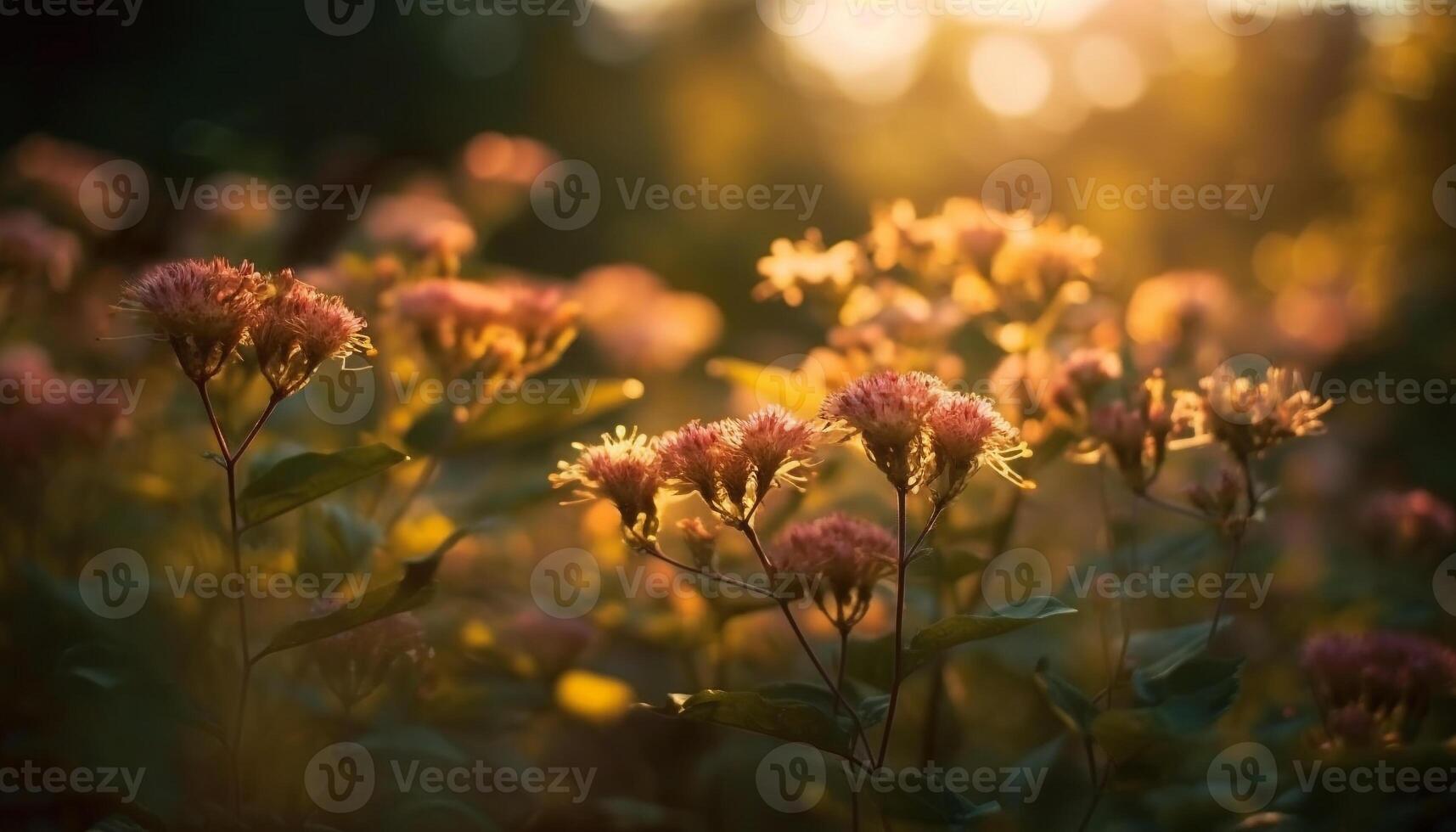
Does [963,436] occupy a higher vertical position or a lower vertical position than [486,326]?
lower

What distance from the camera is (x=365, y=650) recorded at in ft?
4.74

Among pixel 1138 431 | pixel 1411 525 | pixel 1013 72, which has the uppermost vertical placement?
pixel 1013 72

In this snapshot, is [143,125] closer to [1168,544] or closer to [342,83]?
[342,83]

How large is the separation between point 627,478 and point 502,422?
58 cm

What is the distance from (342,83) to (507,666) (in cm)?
711

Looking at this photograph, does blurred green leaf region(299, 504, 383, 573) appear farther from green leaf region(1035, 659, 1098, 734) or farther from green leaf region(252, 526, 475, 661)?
green leaf region(1035, 659, 1098, 734)

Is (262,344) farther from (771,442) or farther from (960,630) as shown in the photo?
(960,630)

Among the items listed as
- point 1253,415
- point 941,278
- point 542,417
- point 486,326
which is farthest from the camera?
point 941,278

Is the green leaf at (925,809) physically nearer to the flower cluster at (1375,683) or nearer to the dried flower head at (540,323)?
the flower cluster at (1375,683)

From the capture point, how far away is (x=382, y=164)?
546 centimetres

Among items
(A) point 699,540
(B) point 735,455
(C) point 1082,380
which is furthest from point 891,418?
(C) point 1082,380

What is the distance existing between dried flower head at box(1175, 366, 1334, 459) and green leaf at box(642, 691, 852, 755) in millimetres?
639

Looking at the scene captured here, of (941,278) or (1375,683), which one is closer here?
(1375,683)

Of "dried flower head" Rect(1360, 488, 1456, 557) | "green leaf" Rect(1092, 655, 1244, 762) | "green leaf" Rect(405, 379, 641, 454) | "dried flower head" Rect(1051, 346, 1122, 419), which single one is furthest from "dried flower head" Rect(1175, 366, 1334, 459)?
"green leaf" Rect(405, 379, 641, 454)
